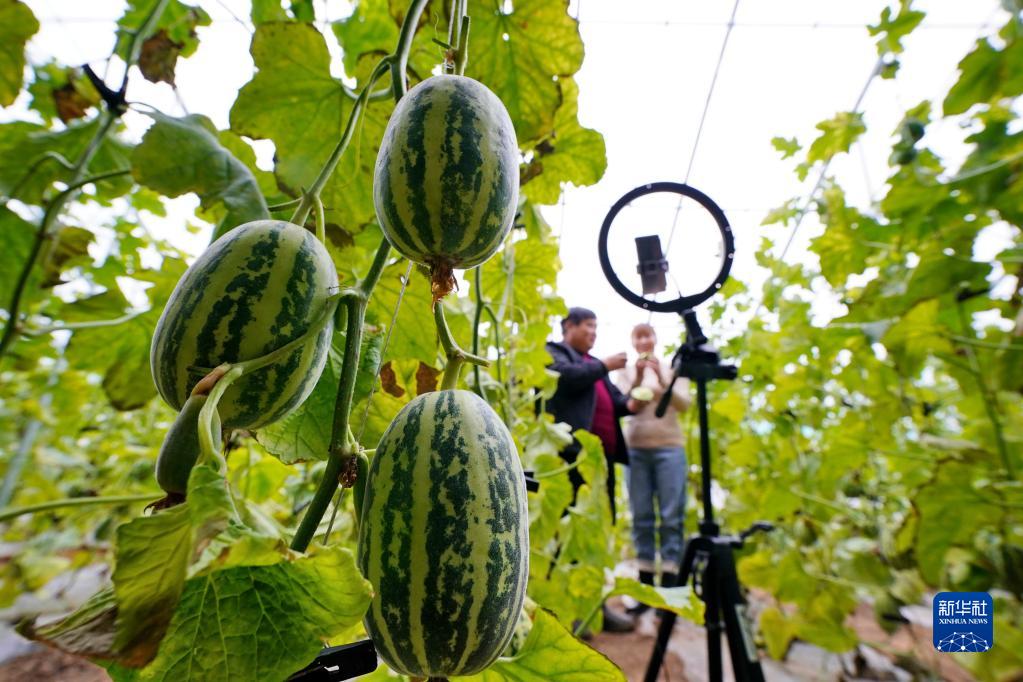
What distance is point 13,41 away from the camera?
836mm

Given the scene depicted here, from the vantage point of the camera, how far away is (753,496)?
3068 mm

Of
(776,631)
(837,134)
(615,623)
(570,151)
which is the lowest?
(615,623)

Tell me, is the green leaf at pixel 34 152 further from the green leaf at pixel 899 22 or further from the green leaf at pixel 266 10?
the green leaf at pixel 899 22

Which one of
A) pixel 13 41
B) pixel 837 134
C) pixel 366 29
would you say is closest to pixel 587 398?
pixel 837 134

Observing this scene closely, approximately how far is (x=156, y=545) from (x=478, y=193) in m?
0.33

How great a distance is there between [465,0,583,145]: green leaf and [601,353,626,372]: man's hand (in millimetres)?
1953

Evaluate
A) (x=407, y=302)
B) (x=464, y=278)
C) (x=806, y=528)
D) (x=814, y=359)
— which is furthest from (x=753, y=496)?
(x=407, y=302)

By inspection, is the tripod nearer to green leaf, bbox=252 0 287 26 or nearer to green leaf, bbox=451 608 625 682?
green leaf, bbox=451 608 625 682

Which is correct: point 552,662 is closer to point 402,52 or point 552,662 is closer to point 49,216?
point 402,52

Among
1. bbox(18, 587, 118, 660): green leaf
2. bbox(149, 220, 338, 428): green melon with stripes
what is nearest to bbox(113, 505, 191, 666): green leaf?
bbox(18, 587, 118, 660): green leaf

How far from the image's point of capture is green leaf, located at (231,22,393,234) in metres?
0.74

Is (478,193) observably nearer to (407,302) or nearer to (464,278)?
(407,302)

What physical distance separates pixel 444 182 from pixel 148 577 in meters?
0.33

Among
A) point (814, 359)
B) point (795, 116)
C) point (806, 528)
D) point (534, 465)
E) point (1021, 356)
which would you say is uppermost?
point (795, 116)
